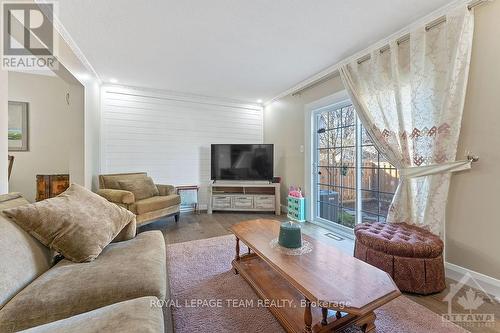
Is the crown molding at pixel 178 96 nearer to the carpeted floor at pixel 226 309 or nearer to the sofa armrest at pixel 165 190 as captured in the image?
the sofa armrest at pixel 165 190

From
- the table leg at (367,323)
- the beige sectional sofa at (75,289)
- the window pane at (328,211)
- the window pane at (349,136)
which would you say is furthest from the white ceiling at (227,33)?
the table leg at (367,323)

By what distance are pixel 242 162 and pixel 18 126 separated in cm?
379

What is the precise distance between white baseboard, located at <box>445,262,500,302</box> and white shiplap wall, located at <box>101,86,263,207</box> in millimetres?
3874

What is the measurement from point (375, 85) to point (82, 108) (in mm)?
3765

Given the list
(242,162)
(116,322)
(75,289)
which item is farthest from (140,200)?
(116,322)

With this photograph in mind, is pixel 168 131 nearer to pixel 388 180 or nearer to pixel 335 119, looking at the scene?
pixel 335 119

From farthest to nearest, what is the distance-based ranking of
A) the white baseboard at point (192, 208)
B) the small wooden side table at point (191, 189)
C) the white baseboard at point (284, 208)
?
the white baseboard at point (192, 208) < the white baseboard at point (284, 208) < the small wooden side table at point (191, 189)

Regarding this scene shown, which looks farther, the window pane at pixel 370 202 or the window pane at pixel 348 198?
the window pane at pixel 348 198

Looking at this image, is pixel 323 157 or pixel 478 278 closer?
pixel 478 278

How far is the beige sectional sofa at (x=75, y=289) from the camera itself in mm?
813

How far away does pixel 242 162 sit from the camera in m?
4.50

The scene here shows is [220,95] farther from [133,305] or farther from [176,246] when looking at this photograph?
[133,305]

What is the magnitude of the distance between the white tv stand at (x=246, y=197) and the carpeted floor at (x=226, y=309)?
2155mm

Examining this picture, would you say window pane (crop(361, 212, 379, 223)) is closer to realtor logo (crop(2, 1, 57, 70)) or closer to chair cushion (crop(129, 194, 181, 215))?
chair cushion (crop(129, 194, 181, 215))
